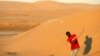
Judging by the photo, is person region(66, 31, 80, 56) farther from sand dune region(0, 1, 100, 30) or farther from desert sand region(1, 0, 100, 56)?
sand dune region(0, 1, 100, 30)

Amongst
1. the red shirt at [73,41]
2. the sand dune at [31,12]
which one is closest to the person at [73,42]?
the red shirt at [73,41]

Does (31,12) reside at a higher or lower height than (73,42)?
higher

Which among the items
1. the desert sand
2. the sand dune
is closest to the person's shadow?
the desert sand

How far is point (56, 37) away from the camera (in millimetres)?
1305

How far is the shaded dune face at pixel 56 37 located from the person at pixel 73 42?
2cm

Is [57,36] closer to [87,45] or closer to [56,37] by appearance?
[56,37]

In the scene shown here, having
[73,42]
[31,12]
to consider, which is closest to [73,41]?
[73,42]

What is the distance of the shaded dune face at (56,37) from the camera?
4.20 feet

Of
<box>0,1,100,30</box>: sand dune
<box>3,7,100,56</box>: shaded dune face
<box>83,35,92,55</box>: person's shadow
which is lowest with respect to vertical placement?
<box>83,35,92,55</box>: person's shadow

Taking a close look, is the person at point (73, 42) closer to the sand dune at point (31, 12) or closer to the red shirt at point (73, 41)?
the red shirt at point (73, 41)

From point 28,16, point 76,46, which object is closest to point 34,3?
point 28,16

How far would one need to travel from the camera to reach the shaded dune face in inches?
50.4

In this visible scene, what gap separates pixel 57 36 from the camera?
131 cm

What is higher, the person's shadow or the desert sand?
the desert sand
